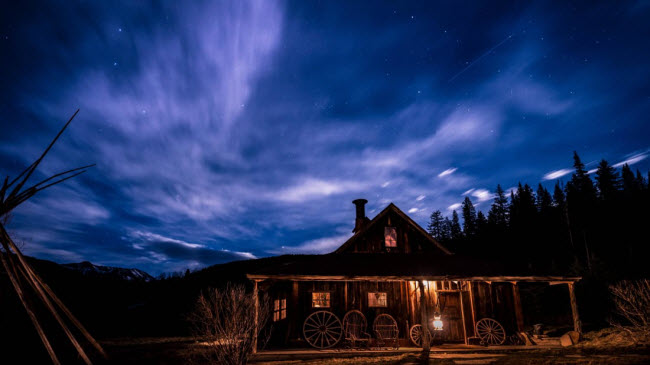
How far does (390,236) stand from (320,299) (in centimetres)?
496

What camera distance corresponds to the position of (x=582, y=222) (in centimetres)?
4506

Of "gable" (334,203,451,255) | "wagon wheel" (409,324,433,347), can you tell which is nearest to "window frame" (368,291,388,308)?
"wagon wheel" (409,324,433,347)

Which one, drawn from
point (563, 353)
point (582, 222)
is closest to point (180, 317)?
point (563, 353)

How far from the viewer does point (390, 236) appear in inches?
626

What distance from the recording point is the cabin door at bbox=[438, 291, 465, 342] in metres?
13.0

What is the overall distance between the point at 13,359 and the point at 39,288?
1900cm

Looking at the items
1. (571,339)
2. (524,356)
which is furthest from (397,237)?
(571,339)

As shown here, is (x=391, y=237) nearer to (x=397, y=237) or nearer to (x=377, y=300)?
(x=397, y=237)

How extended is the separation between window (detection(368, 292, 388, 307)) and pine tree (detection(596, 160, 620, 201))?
179 ft

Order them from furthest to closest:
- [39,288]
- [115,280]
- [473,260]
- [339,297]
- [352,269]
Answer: [115,280] < [473,260] < [339,297] < [352,269] < [39,288]

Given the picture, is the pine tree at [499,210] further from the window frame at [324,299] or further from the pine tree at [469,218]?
the window frame at [324,299]

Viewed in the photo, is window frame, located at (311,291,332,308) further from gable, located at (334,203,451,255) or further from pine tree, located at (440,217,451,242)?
pine tree, located at (440,217,451,242)

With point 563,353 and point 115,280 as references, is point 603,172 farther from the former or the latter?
point 115,280

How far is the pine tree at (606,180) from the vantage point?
49.9 m
